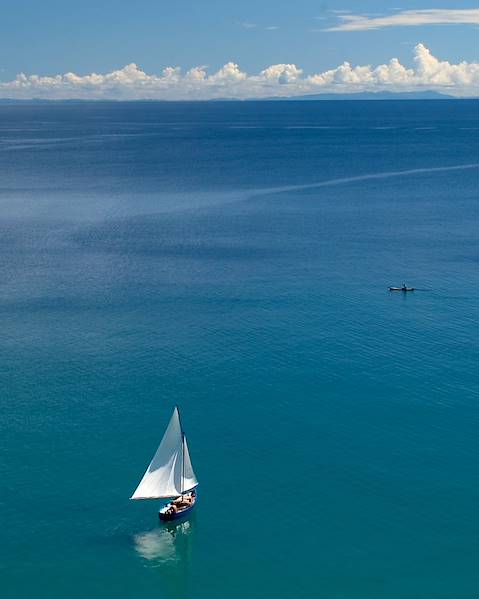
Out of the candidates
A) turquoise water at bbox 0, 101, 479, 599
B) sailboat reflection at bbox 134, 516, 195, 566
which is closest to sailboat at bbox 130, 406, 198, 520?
sailboat reflection at bbox 134, 516, 195, 566

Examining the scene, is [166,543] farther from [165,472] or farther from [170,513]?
[165,472]

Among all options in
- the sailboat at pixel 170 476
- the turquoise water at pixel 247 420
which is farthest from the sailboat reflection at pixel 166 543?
the sailboat at pixel 170 476

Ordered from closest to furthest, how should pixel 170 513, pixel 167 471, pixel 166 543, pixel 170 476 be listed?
pixel 166 543 → pixel 170 513 → pixel 170 476 → pixel 167 471

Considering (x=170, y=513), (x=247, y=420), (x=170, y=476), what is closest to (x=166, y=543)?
(x=170, y=513)

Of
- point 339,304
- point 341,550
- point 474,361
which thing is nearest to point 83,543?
point 341,550

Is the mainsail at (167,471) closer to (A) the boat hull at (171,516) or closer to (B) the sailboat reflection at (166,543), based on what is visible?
(A) the boat hull at (171,516)

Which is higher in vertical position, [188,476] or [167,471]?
[167,471]

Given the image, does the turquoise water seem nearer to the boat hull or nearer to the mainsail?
the boat hull
